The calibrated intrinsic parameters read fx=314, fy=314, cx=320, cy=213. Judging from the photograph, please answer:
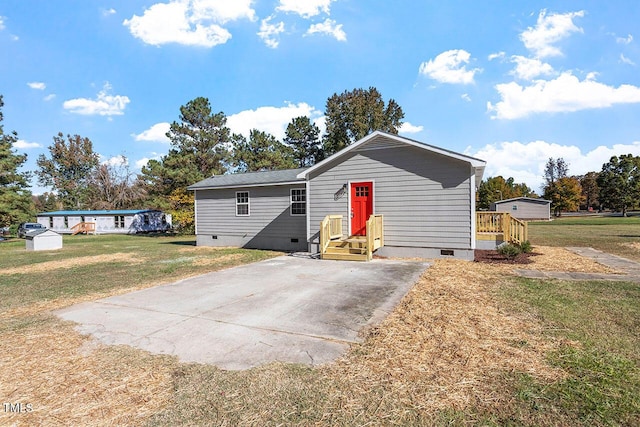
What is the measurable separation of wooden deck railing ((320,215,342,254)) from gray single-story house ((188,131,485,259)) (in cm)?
27

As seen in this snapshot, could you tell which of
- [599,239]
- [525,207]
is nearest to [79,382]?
[599,239]

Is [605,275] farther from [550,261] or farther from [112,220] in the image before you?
[112,220]

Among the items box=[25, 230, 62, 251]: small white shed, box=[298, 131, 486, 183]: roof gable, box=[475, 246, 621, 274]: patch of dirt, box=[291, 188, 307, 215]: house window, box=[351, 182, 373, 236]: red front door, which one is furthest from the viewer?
box=[25, 230, 62, 251]: small white shed

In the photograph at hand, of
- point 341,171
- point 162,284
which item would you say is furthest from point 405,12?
point 162,284

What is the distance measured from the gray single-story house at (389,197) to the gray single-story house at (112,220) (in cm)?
2355

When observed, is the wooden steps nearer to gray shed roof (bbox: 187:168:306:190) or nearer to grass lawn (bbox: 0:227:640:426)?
gray shed roof (bbox: 187:168:306:190)

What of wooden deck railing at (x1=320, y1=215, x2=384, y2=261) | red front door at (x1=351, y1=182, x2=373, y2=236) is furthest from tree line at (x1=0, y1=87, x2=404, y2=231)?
wooden deck railing at (x1=320, y1=215, x2=384, y2=261)

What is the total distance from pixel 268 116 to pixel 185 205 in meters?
16.3

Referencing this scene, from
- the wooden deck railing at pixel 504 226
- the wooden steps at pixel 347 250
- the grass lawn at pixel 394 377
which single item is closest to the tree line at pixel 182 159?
the wooden steps at pixel 347 250

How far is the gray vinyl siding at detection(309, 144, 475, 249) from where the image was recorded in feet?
31.3

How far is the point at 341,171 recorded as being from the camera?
11.2 metres

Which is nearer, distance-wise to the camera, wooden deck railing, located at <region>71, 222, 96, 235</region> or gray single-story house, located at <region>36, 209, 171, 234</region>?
gray single-story house, located at <region>36, 209, 171, 234</region>

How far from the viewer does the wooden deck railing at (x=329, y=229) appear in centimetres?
992

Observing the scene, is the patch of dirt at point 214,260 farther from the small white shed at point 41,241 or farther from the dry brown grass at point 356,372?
the small white shed at point 41,241
